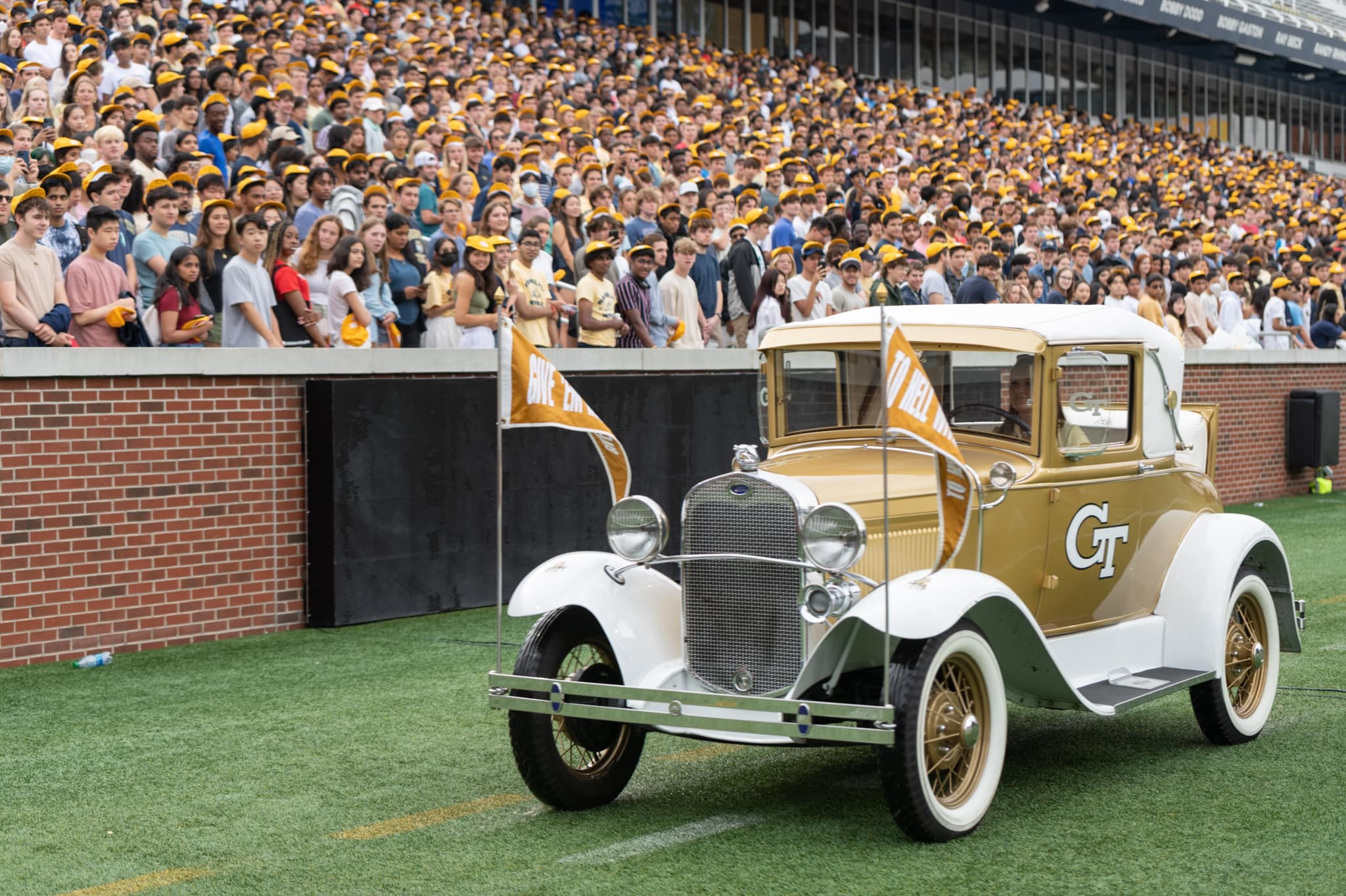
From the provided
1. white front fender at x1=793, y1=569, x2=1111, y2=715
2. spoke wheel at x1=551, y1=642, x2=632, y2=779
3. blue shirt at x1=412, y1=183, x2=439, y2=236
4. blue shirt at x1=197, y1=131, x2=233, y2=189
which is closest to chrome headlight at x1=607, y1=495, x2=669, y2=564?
spoke wheel at x1=551, y1=642, x2=632, y2=779

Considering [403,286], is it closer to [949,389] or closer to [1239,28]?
[949,389]

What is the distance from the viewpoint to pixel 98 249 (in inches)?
376

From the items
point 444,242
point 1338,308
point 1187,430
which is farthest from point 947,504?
point 1338,308

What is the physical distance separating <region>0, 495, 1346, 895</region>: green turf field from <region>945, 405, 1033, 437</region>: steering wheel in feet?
4.64

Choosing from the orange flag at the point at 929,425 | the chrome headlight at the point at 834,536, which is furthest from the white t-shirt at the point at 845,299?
the chrome headlight at the point at 834,536

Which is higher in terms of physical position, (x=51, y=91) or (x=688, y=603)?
(x=51, y=91)

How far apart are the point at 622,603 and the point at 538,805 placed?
33.0 inches

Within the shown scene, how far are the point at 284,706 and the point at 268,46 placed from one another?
12511mm

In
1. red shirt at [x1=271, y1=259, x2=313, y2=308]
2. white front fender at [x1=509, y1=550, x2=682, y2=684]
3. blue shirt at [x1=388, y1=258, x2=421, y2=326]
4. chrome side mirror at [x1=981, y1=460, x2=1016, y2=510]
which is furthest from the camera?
blue shirt at [x1=388, y1=258, x2=421, y2=326]

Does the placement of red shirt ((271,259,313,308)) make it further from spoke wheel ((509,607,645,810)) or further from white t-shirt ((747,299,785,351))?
spoke wheel ((509,607,645,810))

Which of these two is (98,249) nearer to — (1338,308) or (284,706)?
(284,706)

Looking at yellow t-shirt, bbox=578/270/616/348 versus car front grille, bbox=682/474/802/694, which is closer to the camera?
car front grille, bbox=682/474/802/694

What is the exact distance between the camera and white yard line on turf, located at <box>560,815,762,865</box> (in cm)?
541

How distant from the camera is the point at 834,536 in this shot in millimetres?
5590
